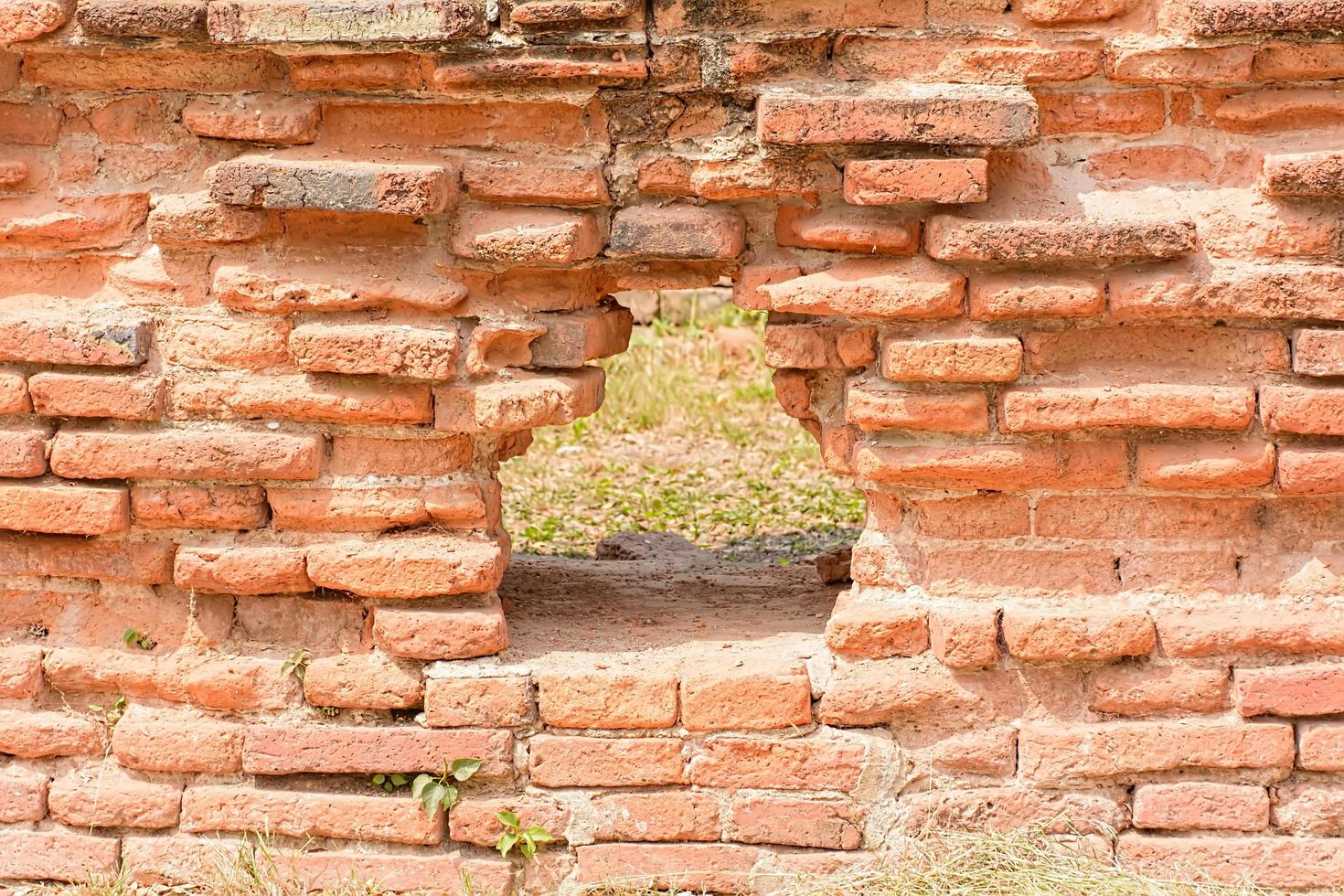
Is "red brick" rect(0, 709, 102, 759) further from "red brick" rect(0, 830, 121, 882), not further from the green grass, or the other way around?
the green grass

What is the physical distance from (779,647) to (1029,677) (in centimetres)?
53

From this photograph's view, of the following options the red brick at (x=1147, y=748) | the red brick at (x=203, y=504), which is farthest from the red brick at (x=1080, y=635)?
the red brick at (x=203, y=504)

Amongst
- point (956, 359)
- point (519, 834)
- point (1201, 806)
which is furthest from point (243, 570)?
point (1201, 806)

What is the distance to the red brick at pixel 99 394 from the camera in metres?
2.85

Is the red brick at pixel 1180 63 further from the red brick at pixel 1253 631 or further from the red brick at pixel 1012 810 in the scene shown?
the red brick at pixel 1012 810

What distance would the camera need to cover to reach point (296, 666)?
2.89m

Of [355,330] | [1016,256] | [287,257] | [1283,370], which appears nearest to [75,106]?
[287,257]

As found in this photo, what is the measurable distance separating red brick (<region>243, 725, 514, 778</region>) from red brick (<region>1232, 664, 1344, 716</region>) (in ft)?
4.95

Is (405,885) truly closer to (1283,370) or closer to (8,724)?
(8,724)

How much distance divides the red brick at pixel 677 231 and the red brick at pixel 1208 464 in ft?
3.12

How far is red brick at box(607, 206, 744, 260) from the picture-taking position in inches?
110

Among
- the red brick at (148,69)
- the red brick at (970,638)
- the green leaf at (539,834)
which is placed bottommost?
the green leaf at (539,834)

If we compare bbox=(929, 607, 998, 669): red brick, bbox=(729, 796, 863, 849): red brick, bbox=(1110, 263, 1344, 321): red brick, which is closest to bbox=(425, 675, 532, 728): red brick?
bbox=(729, 796, 863, 849): red brick

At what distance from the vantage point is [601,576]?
3781 millimetres
